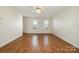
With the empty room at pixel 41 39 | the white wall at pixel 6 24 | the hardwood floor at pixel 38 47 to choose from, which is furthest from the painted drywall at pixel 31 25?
the hardwood floor at pixel 38 47

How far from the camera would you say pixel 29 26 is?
890cm

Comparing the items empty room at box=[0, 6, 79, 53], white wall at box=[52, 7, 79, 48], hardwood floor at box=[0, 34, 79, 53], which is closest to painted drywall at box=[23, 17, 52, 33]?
empty room at box=[0, 6, 79, 53]

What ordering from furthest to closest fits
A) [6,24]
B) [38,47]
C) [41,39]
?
[41,39]
[6,24]
[38,47]

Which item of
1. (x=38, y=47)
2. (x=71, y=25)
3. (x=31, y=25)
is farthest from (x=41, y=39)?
(x=31, y=25)

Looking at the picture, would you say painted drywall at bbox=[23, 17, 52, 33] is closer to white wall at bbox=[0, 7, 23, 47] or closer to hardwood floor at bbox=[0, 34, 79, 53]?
white wall at bbox=[0, 7, 23, 47]

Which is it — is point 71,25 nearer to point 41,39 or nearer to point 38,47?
point 38,47

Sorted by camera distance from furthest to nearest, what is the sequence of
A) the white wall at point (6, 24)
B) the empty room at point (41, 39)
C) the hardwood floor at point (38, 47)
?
1. the white wall at point (6, 24)
2. the empty room at point (41, 39)
3. the hardwood floor at point (38, 47)

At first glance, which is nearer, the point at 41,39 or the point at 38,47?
the point at 38,47

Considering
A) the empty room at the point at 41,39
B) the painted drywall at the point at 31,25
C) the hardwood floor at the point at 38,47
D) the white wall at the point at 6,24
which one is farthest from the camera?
the painted drywall at the point at 31,25

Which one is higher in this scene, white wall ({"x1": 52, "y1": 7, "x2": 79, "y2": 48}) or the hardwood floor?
white wall ({"x1": 52, "y1": 7, "x2": 79, "y2": 48})

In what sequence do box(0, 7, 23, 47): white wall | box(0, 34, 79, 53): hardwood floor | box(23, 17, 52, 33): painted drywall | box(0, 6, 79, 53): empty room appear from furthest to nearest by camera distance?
box(23, 17, 52, 33): painted drywall < box(0, 7, 23, 47): white wall < box(0, 6, 79, 53): empty room < box(0, 34, 79, 53): hardwood floor

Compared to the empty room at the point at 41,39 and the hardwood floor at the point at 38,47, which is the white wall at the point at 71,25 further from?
the hardwood floor at the point at 38,47

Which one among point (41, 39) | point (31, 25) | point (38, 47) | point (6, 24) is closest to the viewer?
point (38, 47)
